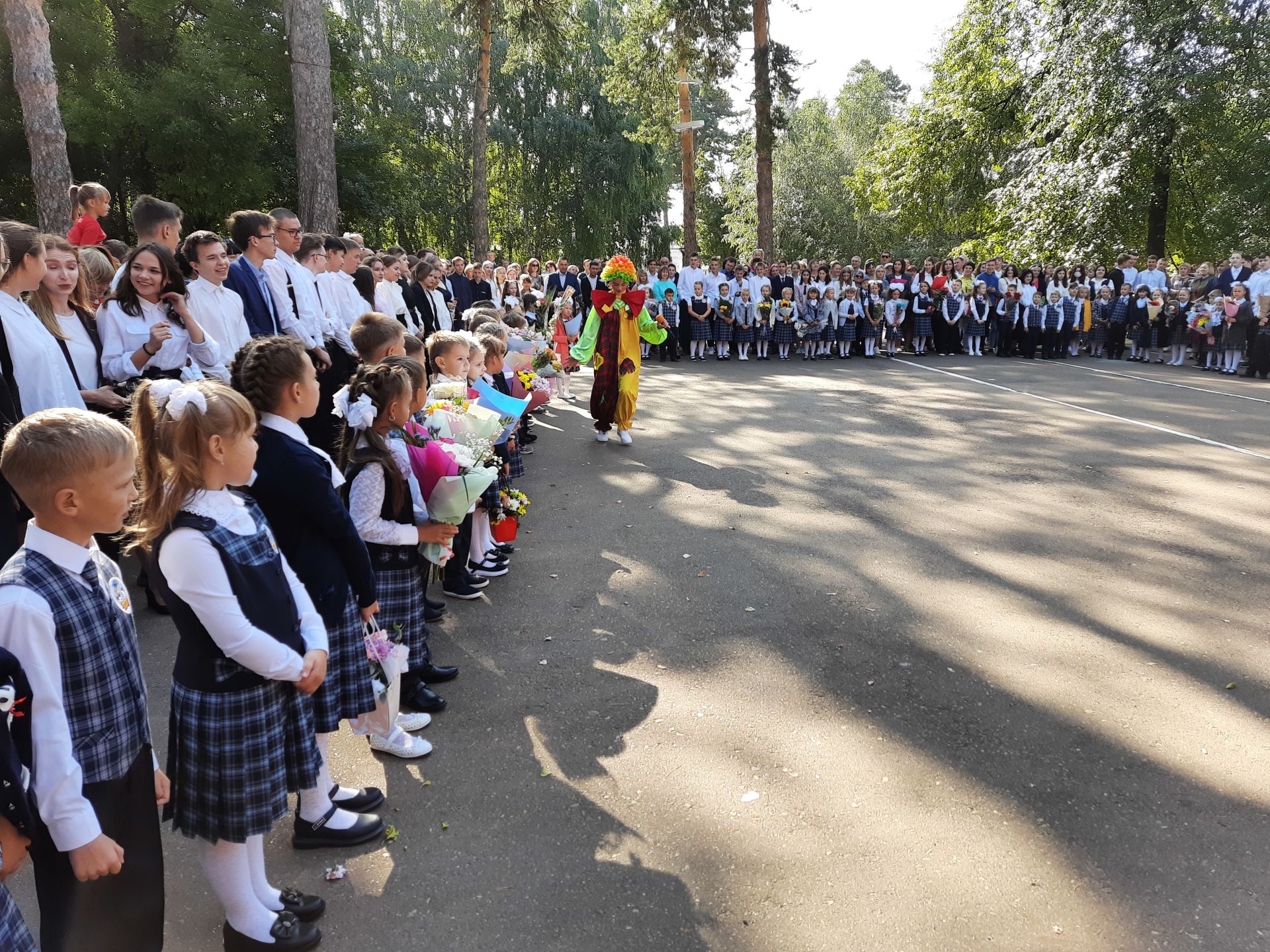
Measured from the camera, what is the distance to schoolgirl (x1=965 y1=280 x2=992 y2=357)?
20.2 meters

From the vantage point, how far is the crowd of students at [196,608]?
1988mm

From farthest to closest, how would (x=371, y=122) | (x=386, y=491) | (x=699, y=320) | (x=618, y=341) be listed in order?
(x=371, y=122) < (x=699, y=320) < (x=618, y=341) < (x=386, y=491)

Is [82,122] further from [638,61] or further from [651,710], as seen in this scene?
A: [651,710]

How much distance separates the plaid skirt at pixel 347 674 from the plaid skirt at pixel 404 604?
0.67m

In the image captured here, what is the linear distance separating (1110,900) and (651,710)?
81.4 inches

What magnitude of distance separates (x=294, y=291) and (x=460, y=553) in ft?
10.5

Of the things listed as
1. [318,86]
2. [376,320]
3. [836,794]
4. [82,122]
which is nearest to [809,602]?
[836,794]

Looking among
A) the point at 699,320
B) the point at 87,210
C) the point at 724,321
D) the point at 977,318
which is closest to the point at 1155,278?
the point at 977,318

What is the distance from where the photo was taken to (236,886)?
266 cm

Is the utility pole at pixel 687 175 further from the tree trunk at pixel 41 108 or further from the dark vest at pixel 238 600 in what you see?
the dark vest at pixel 238 600

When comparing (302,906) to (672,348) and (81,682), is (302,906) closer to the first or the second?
(81,682)

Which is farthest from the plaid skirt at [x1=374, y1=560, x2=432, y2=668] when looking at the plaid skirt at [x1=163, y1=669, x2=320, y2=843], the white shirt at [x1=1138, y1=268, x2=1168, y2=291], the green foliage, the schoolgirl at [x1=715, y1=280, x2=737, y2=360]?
the white shirt at [x1=1138, y1=268, x2=1168, y2=291]

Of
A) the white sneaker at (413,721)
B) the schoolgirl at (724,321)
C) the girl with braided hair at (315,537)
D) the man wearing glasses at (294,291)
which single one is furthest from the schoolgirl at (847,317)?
the girl with braided hair at (315,537)

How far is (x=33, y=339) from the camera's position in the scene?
4207mm
